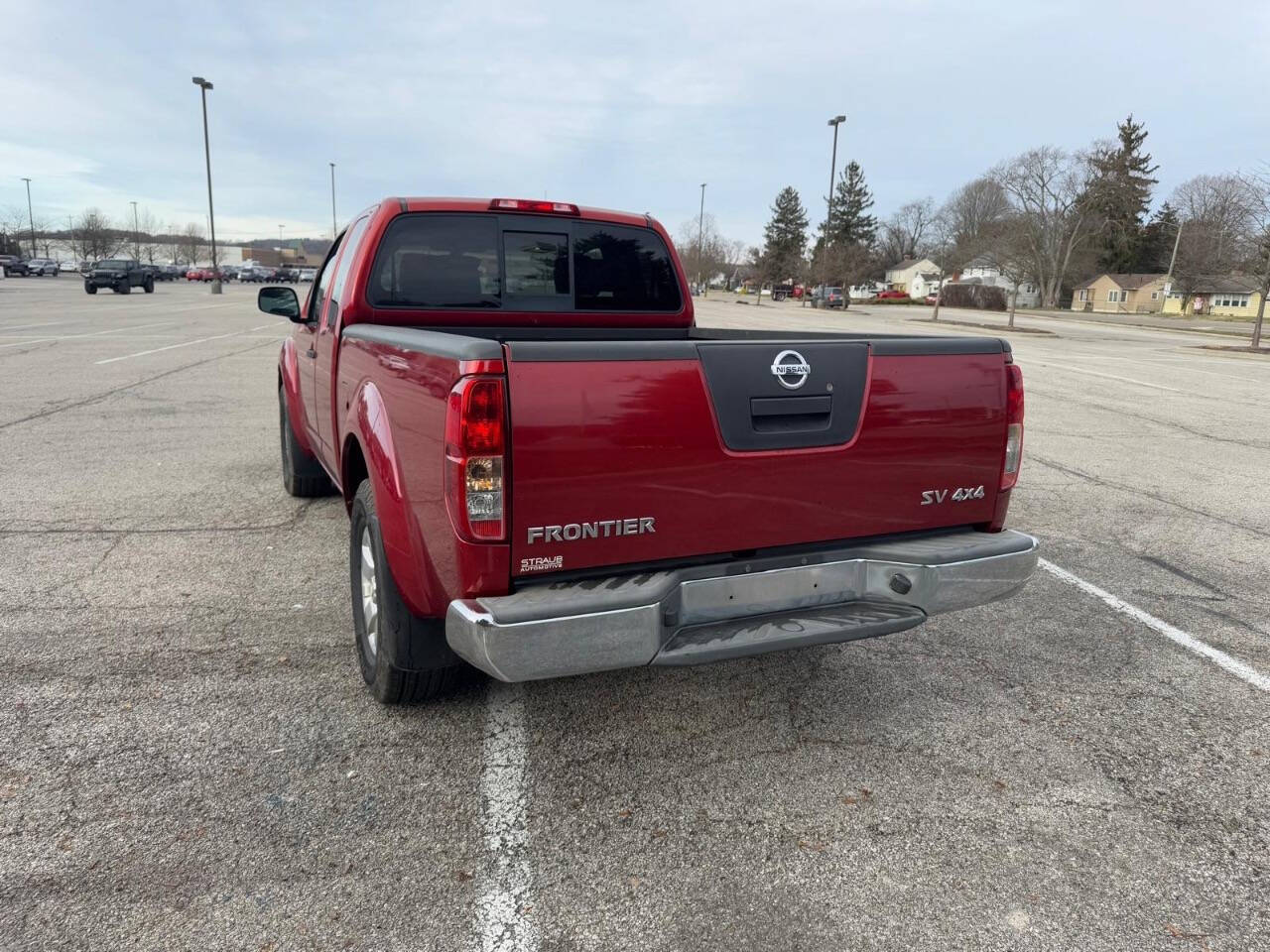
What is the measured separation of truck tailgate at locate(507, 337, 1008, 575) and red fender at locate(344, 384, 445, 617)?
436 millimetres

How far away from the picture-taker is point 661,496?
2.73m

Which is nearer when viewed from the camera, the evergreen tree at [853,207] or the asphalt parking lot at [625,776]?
the asphalt parking lot at [625,776]

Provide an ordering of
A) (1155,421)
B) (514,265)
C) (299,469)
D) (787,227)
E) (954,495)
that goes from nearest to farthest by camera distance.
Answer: (954,495) → (514,265) → (299,469) → (1155,421) → (787,227)

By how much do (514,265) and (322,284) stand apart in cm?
157

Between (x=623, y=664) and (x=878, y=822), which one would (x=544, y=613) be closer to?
(x=623, y=664)

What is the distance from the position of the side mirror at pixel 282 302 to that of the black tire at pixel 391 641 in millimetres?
2180

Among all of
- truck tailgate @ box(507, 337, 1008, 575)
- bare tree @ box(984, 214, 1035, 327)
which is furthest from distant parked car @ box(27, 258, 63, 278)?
truck tailgate @ box(507, 337, 1008, 575)

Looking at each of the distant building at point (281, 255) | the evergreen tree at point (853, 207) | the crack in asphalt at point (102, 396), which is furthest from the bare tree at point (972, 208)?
the distant building at point (281, 255)

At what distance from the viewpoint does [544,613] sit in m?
2.54

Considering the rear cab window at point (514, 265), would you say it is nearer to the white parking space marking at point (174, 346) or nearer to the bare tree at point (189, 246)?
the white parking space marking at point (174, 346)

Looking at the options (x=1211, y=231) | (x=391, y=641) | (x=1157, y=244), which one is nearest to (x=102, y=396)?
(x=391, y=641)

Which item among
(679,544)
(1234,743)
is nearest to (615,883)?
(679,544)

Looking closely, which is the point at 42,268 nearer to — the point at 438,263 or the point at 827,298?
the point at 827,298

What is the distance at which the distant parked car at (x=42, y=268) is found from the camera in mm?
72188
